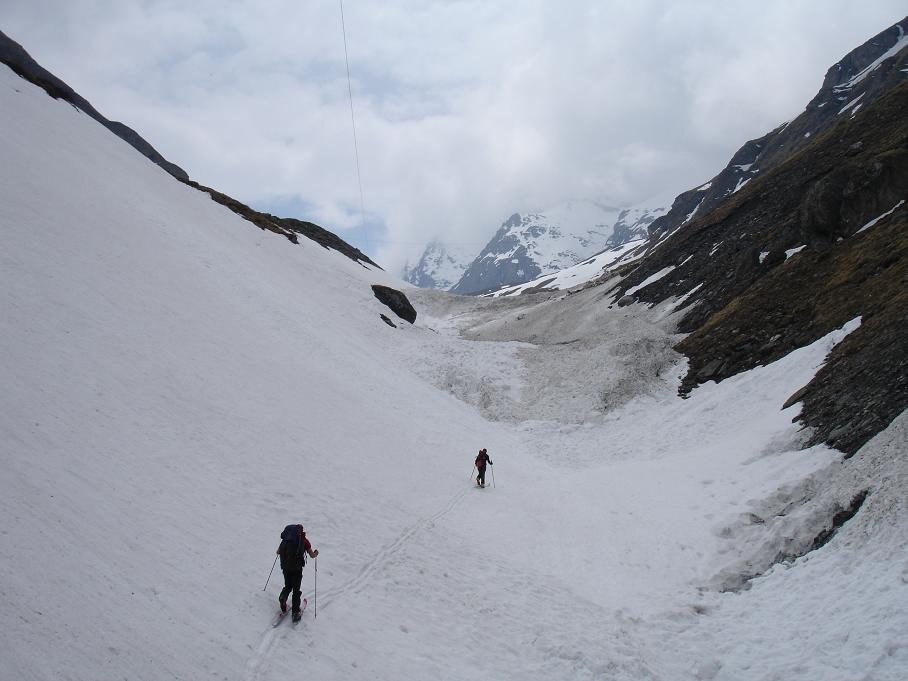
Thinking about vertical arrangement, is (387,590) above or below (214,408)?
below

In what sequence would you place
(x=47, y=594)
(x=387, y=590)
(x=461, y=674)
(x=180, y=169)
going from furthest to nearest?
(x=180, y=169)
(x=387, y=590)
(x=461, y=674)
(x=47, y=594)

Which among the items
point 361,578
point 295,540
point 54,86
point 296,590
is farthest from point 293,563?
point 54,86

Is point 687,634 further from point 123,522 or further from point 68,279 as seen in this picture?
point 68,279

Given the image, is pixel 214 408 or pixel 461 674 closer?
pixel 461 674

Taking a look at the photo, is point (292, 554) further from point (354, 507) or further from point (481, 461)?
point (481, 461)

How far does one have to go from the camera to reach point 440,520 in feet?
54.1

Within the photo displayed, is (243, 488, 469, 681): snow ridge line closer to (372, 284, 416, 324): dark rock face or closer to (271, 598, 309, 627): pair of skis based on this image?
(271, 598, 309, 627): pair of skis

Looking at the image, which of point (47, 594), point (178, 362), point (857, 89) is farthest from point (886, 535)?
point (857, 89)

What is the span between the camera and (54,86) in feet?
159

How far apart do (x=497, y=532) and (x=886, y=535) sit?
1016 centimetres

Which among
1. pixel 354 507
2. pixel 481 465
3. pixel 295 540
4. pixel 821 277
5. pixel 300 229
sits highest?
pixel 300 229

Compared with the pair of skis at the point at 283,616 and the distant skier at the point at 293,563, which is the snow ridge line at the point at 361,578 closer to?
the pair of skis at the point at 283,616

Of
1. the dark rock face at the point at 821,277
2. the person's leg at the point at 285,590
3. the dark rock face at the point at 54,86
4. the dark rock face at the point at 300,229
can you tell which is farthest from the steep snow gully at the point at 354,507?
the dark rock face at the point at 300,229

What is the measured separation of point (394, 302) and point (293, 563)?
42.9 m
